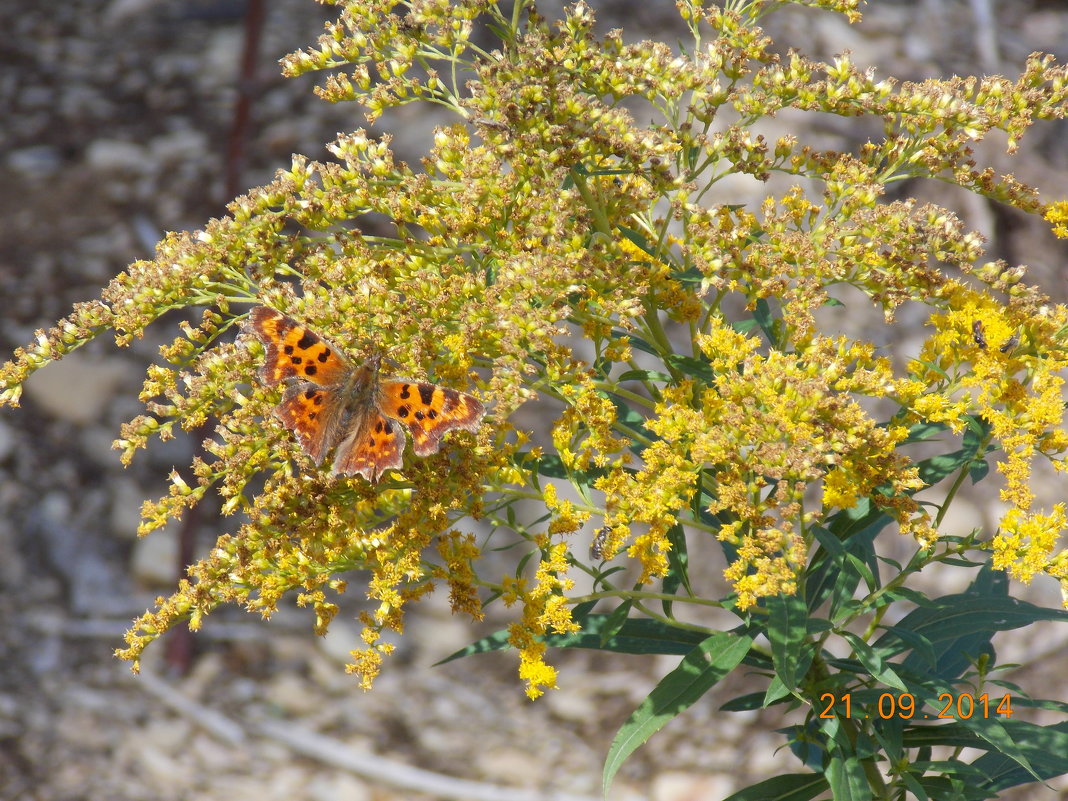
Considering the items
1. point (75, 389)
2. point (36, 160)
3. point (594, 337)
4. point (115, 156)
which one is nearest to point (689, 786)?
point (594, 337)

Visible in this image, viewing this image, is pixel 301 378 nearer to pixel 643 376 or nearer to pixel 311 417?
pixel 311 417

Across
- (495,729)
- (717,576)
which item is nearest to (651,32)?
(717,576)

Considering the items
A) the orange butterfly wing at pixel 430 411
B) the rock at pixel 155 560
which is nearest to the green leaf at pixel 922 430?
the orange butterfly wing at pixel 430 411

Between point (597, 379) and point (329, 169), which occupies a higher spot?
point (329, 169)

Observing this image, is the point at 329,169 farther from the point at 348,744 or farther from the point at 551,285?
the point at 348,744

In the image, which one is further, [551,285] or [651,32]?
[651,32]

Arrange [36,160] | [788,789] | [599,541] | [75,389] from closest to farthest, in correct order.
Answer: [599,541] < [788,789] < [75,389] < [36,160]

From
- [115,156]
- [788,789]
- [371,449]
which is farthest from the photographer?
[115,156]
